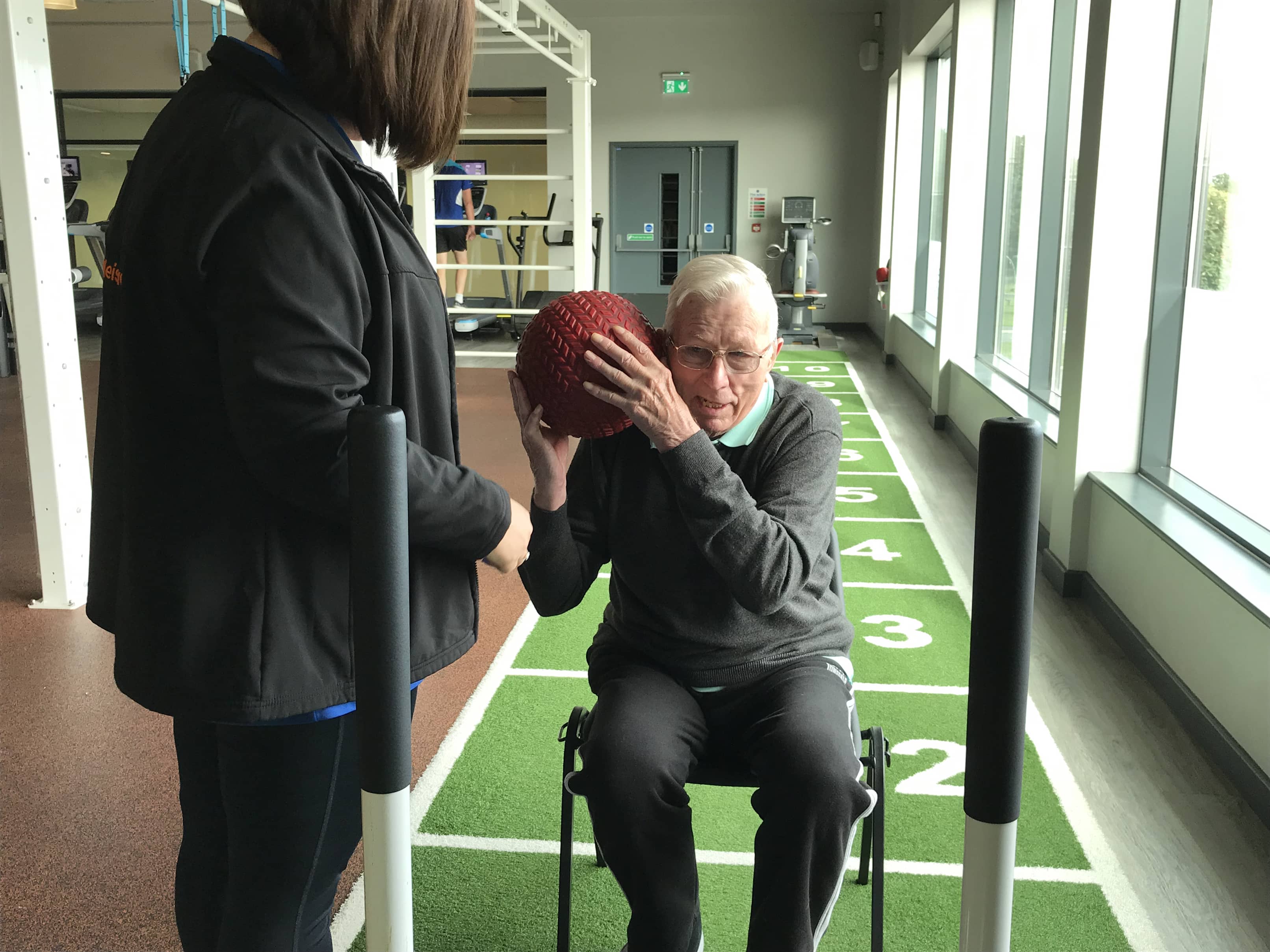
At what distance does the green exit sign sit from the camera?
1164 centimetres

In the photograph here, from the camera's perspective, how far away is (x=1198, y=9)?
10.8 ft

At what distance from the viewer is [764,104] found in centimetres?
1164

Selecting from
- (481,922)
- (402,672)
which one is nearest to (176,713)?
(402,672)

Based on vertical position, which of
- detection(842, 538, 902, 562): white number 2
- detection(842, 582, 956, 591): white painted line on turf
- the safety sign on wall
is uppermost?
the safety sign on wall

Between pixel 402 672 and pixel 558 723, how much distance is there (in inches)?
82.7

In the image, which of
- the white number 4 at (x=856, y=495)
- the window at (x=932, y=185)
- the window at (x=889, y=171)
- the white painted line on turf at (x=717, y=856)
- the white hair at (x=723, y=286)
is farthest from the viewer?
the window at (x=889, y=171)

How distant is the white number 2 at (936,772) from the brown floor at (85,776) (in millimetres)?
1092

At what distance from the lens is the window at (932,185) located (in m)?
8.38

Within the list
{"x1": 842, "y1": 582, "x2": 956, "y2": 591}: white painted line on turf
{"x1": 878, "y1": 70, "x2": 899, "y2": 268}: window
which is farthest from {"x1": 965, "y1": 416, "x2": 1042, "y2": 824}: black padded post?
{"x1": 878, "y1": 70, "x2": 899, "y2": 268}: window

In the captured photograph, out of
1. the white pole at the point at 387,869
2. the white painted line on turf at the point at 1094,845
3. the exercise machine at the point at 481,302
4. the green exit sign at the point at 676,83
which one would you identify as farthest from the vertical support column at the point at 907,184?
the white pole at the point at 387,869

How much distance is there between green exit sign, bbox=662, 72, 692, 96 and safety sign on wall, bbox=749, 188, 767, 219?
1265 mm

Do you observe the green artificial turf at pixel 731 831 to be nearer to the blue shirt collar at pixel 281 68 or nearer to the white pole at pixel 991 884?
the white pole at pixel 991 884

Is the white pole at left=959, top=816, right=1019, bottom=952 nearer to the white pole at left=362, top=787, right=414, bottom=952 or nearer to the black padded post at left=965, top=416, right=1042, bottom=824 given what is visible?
the black padded post at left=965, top=416, right=1042, bottom=824

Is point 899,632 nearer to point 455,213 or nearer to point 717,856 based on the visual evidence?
point 717,856
